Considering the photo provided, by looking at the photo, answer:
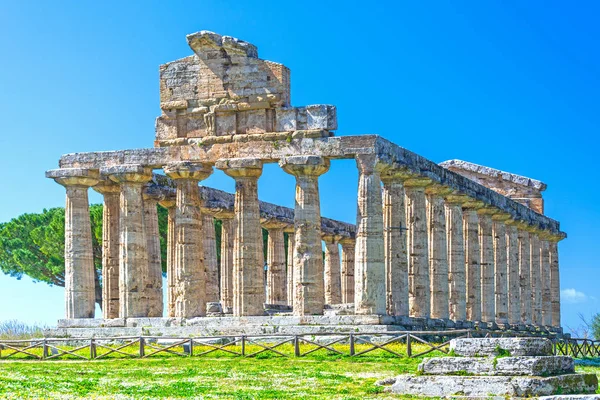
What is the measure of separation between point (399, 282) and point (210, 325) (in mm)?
7871

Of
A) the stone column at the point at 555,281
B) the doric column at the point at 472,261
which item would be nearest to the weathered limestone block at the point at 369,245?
the doric column at the point at 472,261

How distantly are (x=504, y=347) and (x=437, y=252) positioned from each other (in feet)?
93.1

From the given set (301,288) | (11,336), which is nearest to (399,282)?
(301,288)

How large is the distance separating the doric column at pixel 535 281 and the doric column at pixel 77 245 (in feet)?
95.5

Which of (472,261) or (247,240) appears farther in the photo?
(472,261)

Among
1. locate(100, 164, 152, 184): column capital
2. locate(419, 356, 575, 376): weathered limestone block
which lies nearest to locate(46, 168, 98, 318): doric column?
locate(100, 164, 152, 184): column capital

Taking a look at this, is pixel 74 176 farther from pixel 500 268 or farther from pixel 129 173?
pixel 500 268

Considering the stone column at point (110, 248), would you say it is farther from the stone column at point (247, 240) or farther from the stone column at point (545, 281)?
the stone column at point (545, 281)

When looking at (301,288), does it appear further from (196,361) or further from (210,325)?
(196,361)

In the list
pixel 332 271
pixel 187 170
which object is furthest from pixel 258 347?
pixel 332 271

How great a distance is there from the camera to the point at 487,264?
60.6m

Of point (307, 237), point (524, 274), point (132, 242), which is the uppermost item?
point (307, 237)

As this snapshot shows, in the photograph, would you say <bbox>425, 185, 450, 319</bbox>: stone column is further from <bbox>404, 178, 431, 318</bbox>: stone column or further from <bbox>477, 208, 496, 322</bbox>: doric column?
<bbox>477, 208, 496, 322</bbox>: doric column

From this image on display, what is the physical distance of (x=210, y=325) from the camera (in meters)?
46.4
